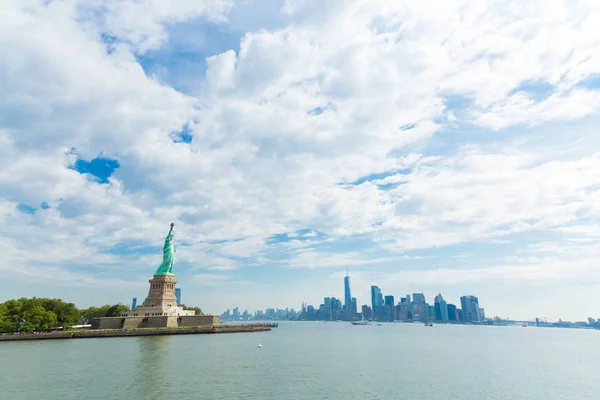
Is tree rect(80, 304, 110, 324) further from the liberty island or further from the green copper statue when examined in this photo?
the green copper statue

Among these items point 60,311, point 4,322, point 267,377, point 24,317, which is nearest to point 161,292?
point 60,311

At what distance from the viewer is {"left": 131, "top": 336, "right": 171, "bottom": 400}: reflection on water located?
36.8m

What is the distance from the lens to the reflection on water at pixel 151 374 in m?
36.8

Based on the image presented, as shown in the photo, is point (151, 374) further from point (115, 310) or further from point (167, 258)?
point (115, 310)

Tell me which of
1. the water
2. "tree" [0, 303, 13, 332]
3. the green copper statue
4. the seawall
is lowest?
the water

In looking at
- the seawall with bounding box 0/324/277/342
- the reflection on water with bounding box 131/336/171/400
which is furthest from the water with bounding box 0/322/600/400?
the seawall with bounding box 0/324/277/342

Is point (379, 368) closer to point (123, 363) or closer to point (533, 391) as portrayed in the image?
point (533, 391)

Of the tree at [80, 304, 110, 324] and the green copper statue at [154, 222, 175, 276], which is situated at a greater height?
the green copper statue at [154, 222, 175, 276]

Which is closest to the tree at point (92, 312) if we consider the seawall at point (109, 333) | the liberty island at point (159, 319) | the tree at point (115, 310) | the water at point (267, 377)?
the tree at point (115, 310)

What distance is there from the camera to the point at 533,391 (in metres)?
43.4

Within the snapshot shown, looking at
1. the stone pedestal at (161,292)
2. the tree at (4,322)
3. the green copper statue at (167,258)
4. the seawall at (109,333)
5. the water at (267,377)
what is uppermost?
the green copper statue at (167,258)

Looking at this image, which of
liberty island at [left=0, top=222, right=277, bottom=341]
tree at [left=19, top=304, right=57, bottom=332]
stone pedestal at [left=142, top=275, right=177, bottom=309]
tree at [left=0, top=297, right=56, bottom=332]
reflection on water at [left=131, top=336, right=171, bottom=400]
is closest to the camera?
reflection on water at [left=131, top=336, right=171, bottom=400]

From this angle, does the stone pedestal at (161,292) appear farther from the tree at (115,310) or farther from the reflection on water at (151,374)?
the reflection on water at (151,374)

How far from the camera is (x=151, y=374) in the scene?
45.6m
